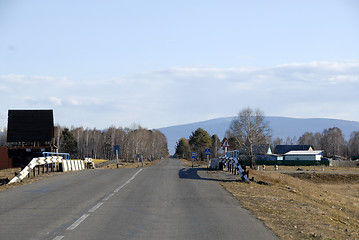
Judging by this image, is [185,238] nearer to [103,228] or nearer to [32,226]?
[103,228]

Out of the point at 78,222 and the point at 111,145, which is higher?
the point at 111,145

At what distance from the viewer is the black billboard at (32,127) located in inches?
2176

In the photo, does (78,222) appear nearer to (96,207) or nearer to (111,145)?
(96,207)

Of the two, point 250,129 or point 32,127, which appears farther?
point 250,129

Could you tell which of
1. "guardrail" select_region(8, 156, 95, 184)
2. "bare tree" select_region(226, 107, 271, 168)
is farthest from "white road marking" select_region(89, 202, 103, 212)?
"bare tree" select_region(226, 107, 271, 168)

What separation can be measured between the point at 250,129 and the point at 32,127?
49914mm

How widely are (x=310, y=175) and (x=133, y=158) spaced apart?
87629 millimetres

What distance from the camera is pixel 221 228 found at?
346 inches

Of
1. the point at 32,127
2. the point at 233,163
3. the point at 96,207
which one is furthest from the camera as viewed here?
the point at 32,127

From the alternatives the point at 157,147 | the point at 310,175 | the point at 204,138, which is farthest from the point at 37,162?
the point at 157,147

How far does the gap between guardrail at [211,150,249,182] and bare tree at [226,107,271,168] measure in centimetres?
5444

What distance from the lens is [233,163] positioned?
2559 centimetres

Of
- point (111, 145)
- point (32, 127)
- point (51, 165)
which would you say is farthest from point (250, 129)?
point (111, 145)

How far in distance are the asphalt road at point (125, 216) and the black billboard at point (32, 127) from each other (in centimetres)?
4130
